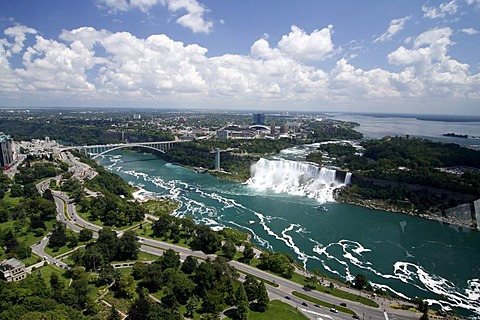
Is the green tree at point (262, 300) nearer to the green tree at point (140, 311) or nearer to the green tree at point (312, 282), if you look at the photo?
the green tree at point (312, 282)

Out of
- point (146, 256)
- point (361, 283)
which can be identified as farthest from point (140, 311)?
point (361, 283)

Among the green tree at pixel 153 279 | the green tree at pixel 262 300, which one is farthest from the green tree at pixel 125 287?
the green tree at pixel 262 300

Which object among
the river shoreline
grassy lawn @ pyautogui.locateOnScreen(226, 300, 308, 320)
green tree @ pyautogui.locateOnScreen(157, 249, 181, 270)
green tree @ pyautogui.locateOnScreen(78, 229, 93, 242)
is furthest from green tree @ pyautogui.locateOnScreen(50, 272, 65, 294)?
the river shoreline

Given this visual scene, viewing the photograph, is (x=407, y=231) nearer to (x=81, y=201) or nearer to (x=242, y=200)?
(x=242, y=200)

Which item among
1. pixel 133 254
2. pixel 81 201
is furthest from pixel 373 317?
pixel 81 201

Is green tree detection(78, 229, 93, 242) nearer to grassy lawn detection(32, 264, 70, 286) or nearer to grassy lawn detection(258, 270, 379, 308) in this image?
grassy lawn detection(32, 264, 70, 286)

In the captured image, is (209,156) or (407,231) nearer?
(407,231)

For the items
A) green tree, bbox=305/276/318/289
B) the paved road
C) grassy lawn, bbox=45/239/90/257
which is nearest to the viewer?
the paved road
